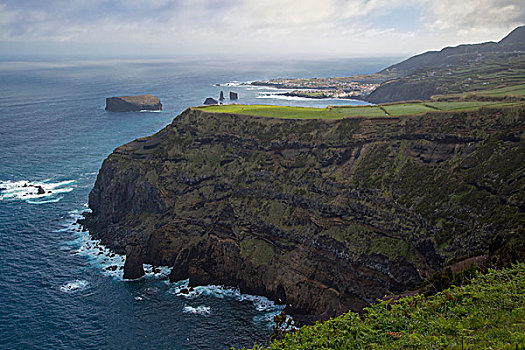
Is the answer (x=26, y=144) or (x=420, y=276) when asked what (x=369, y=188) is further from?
(x=26, y=144)

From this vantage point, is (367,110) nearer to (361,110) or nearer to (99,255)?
(361,110)

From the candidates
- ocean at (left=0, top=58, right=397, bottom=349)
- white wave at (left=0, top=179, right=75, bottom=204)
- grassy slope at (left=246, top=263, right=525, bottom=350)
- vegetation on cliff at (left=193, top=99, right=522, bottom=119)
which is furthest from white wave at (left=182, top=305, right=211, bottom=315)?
white wave at (left=0, top=179, right=75, bottom=204)

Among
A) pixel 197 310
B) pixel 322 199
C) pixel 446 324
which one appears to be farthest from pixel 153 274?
pixel 446 324

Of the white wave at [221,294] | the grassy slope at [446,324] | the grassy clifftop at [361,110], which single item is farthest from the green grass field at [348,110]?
the grassy slope at [446,324]

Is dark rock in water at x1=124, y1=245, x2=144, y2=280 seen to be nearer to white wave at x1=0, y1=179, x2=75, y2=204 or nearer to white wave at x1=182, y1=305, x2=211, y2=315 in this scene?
white wave at x1=182, y1=305, x2=211, y2=315

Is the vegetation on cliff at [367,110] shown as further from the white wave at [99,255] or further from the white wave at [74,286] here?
the white wave at [74,286]

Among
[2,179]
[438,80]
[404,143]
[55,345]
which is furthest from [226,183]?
[438,80]
